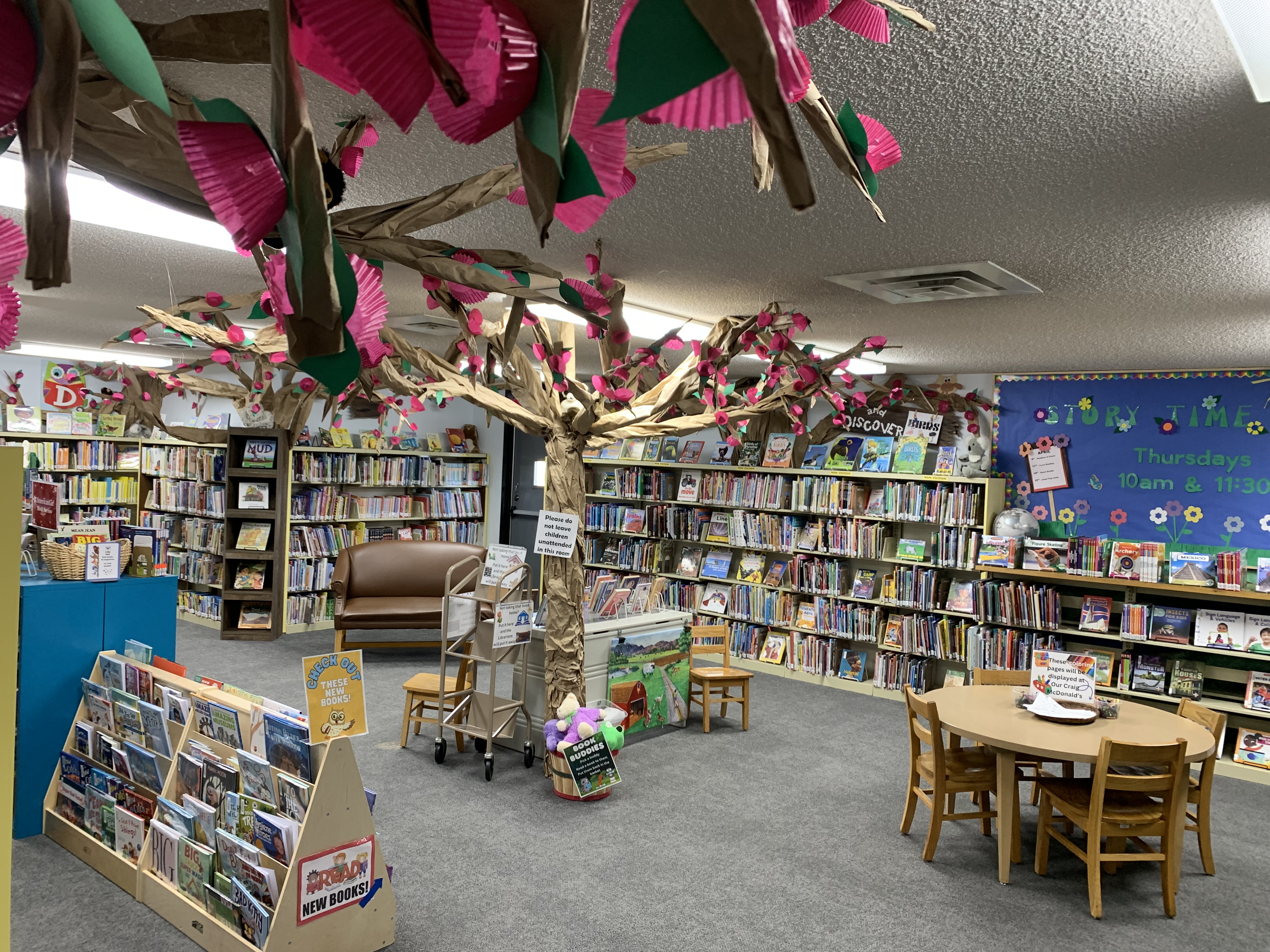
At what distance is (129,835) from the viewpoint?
3377mm

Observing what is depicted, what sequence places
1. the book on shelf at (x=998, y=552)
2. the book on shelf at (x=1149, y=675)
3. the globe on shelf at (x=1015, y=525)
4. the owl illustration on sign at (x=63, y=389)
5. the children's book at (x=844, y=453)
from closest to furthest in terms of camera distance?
the book on shelf at (x=1149, y=675) < the book on shelf at (x=998, y=552) < the globe on shelf at (x=1015, y=525) < the children's book at (x=844, y=453) < the owl illustration on sign at (x=63, y=389)

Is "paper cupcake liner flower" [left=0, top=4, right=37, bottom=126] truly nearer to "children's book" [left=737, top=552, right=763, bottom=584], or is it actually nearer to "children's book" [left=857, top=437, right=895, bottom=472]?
"children's book" [left=857, top=437, right=895, bottom=472]

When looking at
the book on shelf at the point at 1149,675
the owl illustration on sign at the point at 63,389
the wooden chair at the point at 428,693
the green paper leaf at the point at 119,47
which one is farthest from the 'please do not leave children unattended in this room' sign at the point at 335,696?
the owl illustration on sign at the point at 63,389

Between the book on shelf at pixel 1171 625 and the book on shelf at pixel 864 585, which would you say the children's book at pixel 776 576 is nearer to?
the book on shelf at pixel 864 585

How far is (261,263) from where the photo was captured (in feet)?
2.12

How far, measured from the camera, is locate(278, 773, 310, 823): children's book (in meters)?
2.77

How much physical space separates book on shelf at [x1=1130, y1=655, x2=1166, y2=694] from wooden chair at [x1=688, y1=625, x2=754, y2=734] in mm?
2764

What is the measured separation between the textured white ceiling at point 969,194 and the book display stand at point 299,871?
75.8 inches

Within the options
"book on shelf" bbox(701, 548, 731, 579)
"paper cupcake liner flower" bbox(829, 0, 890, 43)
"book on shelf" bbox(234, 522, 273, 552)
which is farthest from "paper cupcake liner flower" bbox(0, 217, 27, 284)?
"book on shelf" bbox(234, 522, 273, 552)

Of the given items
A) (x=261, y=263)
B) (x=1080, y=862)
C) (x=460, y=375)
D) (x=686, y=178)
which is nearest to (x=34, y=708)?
(x=460, y=375)

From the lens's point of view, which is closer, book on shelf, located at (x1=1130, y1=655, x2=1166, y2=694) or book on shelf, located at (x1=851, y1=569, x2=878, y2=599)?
book on shelf, located at (x1=1130, y1=655, x2=1166, y2=694)

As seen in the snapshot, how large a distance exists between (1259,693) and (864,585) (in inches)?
111

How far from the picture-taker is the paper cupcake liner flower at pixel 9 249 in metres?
0.61

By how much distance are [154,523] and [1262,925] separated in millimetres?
9602
